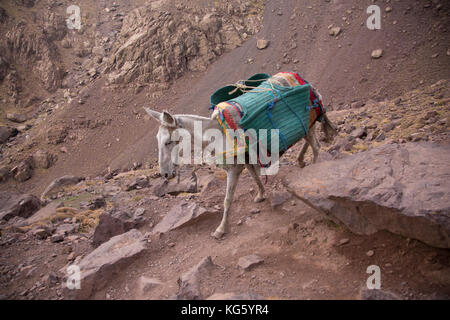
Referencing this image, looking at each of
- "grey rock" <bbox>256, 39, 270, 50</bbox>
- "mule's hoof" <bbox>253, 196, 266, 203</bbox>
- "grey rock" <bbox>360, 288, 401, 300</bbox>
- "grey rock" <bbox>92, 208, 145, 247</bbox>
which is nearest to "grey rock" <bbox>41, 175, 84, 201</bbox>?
"grey rock" <bbox>92, 208, 145, 247</bbox>

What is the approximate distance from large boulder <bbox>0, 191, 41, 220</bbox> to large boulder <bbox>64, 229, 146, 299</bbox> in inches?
206

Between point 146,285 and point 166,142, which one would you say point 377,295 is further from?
point 166,142

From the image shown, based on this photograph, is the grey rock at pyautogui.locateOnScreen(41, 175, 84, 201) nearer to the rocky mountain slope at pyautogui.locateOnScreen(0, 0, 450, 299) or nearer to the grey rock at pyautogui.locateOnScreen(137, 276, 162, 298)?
the rocky mountain slope at pyautogui.locateOnScreen(0, 0, 450, 299)

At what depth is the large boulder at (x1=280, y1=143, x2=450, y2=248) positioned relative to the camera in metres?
2.65

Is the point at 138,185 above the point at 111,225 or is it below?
below

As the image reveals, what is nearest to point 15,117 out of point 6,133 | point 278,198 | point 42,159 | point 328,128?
point 6,133

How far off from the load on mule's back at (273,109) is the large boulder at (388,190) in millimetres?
829

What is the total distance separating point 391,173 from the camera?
3352 millimetres

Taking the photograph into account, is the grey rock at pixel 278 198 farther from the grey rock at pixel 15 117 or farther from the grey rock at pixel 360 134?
the grey rock at pixel 15 117

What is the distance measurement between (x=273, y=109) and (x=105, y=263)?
361 centimetres

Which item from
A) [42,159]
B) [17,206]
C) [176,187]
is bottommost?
[42,159]

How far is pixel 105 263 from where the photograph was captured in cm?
384

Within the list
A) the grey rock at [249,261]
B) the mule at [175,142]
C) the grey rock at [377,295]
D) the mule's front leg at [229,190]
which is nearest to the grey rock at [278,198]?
the mule at [175,142]
